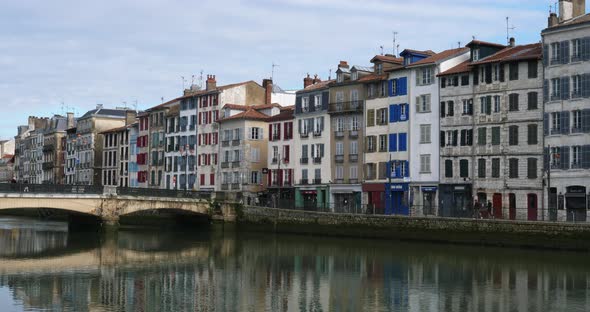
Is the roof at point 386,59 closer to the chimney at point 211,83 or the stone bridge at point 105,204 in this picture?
the stone bridge at point 105,204

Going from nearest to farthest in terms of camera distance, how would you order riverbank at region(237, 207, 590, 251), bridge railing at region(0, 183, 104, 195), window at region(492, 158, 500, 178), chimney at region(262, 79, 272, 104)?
riverbank at region(237, 207, 590, 251) → bridge railing at region(0, 183, 104, 195) → window at region(492, 158, 500, 178) → chimney at region(262, 79, 272, 104)

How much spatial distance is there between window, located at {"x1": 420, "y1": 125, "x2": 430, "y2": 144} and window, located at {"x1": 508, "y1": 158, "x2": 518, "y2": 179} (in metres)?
8.64

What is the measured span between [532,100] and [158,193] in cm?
3195

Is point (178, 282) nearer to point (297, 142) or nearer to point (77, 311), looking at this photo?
point (77, 311)

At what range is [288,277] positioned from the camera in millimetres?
42625

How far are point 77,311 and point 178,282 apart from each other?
30.1ft

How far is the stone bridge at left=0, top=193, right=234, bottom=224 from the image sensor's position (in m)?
65.8

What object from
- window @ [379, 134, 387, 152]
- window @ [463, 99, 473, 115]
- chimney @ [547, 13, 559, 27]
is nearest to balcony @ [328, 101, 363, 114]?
window @ [379, 134, 387, 152]

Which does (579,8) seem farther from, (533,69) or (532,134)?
(532,134)

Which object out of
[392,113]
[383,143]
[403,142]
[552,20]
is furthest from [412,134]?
[552,20]

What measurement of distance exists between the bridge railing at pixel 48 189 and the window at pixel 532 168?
33.7m

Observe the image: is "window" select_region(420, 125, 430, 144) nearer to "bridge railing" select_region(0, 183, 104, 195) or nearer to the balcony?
the balcony

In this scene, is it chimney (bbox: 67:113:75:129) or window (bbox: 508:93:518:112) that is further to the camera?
chimney (bbox: 67:113:75:129)

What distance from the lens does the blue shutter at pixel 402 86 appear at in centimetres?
7444
